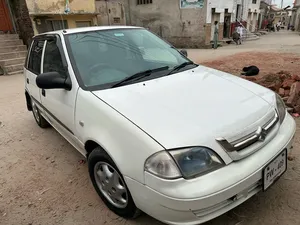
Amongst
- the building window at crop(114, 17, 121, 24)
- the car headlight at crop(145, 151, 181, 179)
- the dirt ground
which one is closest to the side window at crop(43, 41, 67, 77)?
the dirt ground

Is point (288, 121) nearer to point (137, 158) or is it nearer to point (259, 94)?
point (259, 94)

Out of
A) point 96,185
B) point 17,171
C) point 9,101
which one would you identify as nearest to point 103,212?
point 96,185

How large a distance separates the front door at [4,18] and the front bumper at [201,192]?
44.5ft

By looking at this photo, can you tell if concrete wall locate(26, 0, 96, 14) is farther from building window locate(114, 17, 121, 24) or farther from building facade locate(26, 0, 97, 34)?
building window locate(114, 17, 121, 24)

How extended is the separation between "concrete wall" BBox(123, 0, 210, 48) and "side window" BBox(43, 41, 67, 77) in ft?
52.6

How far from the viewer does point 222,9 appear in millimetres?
18281

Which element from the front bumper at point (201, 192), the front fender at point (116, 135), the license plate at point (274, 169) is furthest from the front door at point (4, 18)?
the license plate at point (274, 169)

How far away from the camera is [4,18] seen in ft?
40.2

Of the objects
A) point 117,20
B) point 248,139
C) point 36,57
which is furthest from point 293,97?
point 117,20

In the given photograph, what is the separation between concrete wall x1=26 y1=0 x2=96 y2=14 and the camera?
12.0 metres

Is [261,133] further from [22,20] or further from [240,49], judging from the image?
[240,49]

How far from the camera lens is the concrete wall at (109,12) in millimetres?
17591

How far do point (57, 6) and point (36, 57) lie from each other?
10.9 metres

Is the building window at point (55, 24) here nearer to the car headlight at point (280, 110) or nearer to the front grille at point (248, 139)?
the car headlight at point (280, 110)
